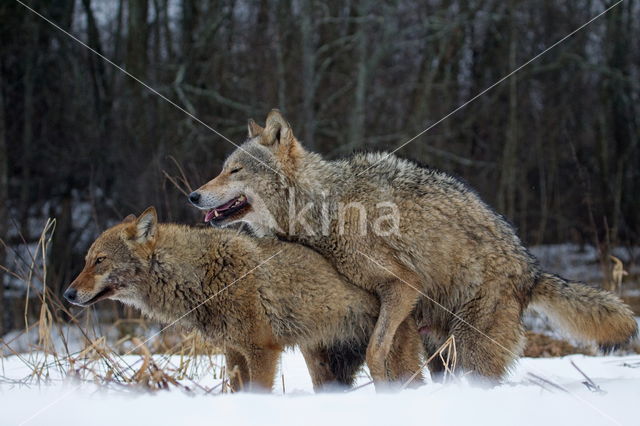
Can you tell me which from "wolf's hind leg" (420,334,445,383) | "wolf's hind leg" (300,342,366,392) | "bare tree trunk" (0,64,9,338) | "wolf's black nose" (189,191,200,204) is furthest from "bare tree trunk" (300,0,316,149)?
"wolf's hind leg" (300,342,366,392)

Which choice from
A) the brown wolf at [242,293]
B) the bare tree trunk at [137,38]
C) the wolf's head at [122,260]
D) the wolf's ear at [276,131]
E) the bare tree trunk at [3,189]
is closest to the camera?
the brown wolf at [242,293]

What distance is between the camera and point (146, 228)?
500 cm

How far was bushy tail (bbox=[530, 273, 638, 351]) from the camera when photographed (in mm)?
5070

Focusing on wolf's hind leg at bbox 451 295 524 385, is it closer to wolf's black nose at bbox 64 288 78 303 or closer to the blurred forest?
wolf's black nose at bbox 64 288 78 303

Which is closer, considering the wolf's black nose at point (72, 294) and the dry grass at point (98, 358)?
the dry grass at point (98, 358)

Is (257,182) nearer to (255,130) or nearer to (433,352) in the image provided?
(255,130)

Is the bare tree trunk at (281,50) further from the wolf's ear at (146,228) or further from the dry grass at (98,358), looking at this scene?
the wolf's ear at (146,228)

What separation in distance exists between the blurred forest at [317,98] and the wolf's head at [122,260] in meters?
7.66

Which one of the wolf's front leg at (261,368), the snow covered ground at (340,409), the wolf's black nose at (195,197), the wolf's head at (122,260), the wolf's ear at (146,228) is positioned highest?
the wolf's black nose at (195,197)

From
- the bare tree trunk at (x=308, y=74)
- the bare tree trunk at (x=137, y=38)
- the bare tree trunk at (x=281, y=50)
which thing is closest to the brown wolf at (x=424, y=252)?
the bare tree trunk at (x=308, y=74)

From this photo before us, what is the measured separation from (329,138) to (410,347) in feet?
38.3

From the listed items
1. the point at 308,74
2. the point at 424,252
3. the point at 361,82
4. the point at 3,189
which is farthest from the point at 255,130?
the point at 361,82

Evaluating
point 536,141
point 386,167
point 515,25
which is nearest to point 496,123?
point 536,141

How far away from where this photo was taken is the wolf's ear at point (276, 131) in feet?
18.7
